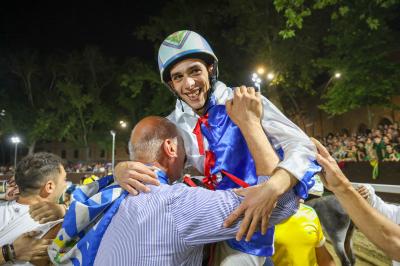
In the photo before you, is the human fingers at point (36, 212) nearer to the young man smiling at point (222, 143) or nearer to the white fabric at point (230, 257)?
the young man smiling at point (222, 143)

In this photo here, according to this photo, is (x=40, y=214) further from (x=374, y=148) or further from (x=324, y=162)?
(x=374, y=148)

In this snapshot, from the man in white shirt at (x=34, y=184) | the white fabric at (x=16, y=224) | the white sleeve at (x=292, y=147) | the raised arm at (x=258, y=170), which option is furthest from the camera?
the man in white shirt at (x=34, y=184)

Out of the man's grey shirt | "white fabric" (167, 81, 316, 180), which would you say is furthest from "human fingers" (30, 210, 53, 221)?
"white fabric" (167, 81, 316, 180)

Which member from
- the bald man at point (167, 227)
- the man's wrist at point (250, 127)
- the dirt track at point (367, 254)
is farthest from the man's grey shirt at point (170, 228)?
the dirt track at point (367, 254)

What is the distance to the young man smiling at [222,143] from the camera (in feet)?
5.35

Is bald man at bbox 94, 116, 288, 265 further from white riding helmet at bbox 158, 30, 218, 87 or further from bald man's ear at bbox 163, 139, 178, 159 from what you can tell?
white riding helmet at bbox 158, 30, 218, 87

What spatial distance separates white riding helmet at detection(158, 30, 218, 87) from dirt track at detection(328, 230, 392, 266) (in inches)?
177

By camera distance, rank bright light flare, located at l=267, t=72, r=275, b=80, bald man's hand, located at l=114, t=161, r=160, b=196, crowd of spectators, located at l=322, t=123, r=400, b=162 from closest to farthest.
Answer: bald man's hand, located at l=114, t=161, r=160, b=196
crowd of spectators, located at l=322, t=123, r=400, b=162
bright light flare, located at l=267, t=72, r=275, b=80

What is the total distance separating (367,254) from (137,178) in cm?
551

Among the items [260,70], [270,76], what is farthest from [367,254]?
[270,76]

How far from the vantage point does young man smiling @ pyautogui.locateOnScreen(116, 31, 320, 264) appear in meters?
1.63

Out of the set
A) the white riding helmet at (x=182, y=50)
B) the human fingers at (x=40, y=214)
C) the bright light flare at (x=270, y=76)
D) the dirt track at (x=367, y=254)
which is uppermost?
the bright light flare at (x=270, y=76)

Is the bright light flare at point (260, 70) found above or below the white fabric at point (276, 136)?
above

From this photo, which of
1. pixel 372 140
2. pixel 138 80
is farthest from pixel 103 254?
pixel 138 80
